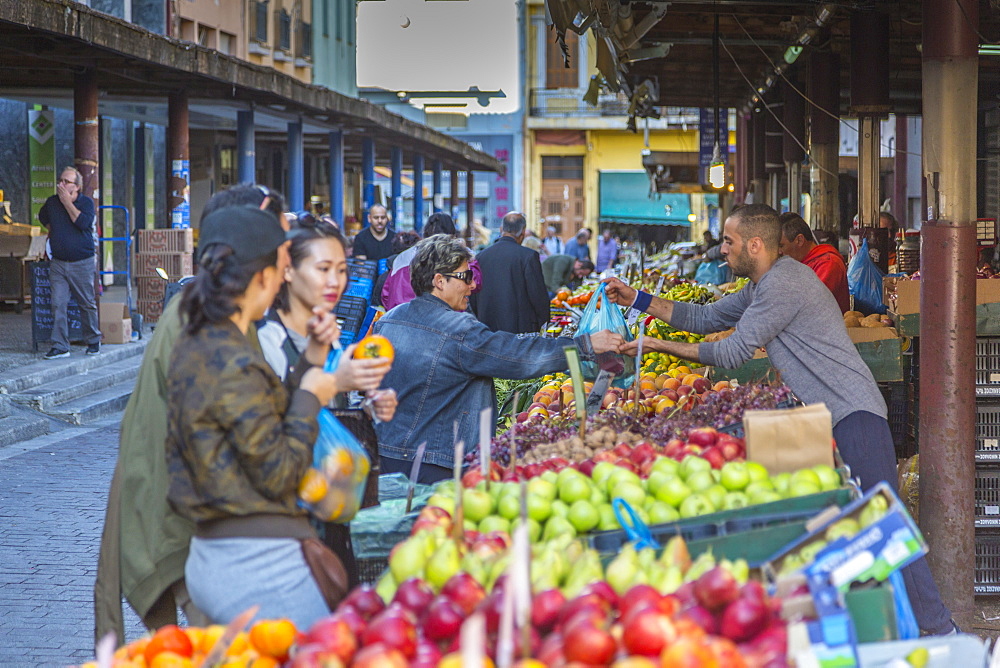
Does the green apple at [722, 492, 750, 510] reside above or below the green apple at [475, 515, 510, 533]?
above

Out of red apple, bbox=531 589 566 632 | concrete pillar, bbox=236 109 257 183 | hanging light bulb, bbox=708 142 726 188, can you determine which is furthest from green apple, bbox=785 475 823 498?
concrete pillar, bbox=236 109 257 183

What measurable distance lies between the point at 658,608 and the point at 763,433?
1438mm

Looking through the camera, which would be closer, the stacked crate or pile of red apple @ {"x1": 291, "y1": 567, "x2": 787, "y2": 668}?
pile of red apple @ {"x1": 291, "y1": 567, "x2": 787, "y2": 668}

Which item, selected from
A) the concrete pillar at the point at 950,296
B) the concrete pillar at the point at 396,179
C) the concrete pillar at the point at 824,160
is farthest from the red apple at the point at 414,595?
the concrete pillar at the point at 396,179

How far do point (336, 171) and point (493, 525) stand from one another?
2052cm

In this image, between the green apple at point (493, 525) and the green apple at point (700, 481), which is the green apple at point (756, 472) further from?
the green apple at point (493, 525)

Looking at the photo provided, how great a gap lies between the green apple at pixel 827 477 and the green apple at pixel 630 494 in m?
0.55

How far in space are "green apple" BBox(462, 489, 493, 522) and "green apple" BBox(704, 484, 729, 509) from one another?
671 mm

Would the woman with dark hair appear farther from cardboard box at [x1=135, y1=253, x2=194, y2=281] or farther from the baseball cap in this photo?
cardboard box at [x1=135, y1=253, x2=194, y2=281]

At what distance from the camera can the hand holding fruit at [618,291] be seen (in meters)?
5.39

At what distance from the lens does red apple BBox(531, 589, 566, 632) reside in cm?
236

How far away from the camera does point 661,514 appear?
3.27 metres

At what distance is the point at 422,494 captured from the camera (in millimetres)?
3914

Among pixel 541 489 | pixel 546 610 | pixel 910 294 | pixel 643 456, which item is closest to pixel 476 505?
pixel 541 489
